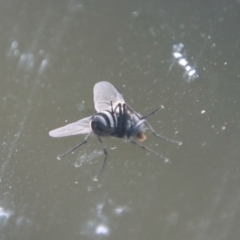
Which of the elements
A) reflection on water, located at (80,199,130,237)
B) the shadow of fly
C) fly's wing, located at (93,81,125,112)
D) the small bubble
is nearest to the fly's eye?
the shadow of fly

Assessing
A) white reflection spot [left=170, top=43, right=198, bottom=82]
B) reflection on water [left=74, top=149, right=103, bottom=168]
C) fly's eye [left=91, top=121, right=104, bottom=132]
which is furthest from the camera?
white reflection spot [left=170, top=43, right=198, bottom=82]

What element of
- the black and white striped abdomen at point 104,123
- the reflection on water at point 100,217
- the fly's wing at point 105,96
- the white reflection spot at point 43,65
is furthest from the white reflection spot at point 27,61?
the reflection on water at point 100,217

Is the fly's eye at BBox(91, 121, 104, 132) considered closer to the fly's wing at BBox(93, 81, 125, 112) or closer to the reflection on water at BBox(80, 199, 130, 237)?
the fly's wing at BBox(93, 81, 125, 112)

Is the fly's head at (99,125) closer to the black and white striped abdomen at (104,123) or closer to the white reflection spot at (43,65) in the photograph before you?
the black and white striped abdomen at (104,123)

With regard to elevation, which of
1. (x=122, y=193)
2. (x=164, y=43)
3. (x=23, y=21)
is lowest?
(x=122, y=193)

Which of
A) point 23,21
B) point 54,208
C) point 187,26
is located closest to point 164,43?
point 187,26

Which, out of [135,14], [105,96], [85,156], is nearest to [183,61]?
[135,14]

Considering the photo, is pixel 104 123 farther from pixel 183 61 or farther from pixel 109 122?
pixel 183 61

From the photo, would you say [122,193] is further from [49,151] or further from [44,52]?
[44,52]
